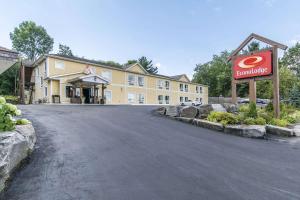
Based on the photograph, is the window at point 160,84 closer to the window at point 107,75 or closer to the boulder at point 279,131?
the window at point 107,75

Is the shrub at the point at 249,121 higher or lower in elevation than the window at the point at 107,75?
lower

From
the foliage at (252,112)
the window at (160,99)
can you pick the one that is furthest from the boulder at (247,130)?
the window at (160,99)

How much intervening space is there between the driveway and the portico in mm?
15652

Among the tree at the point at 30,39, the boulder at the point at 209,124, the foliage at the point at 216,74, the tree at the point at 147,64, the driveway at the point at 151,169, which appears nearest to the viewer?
the driveway at the point at 151,169

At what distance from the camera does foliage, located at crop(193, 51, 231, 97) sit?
45.0 meters

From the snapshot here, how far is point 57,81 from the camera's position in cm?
2186

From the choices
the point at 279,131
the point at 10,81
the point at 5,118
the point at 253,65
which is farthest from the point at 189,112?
the point at 10,81

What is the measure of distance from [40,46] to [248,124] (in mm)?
56522

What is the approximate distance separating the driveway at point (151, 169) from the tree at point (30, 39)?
54.0 metres

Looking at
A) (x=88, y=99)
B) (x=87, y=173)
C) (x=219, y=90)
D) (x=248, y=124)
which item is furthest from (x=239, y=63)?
(x=219, y=90)

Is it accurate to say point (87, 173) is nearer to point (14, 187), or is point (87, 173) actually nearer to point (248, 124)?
point (14, 187)

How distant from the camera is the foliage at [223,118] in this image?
8586mm

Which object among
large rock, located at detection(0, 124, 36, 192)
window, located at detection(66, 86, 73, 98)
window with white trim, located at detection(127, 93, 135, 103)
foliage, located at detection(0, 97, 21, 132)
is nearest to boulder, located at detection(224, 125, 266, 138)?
large rock, located at detection(0, 124, 36, 192)

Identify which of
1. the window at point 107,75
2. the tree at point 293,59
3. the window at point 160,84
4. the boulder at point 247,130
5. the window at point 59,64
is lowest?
the boulder at point 247,130
